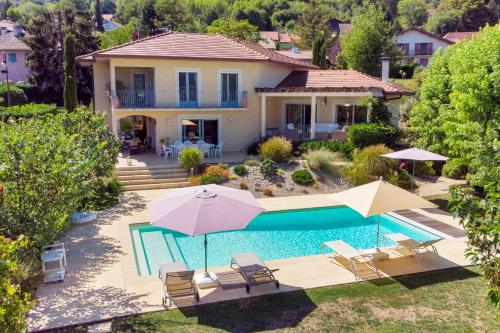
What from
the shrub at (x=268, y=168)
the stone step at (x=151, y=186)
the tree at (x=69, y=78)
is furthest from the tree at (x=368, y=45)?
the stone step at (x=151, y=186)

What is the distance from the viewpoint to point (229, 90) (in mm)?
27406

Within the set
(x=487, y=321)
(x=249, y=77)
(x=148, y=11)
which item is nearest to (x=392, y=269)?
(x=487, y=321)

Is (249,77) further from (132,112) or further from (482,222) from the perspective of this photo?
(482,222)

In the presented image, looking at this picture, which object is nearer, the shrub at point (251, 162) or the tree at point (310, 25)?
the shrub at point (251, 162)

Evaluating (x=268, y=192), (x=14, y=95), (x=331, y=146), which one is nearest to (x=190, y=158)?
(x=268, y=192)

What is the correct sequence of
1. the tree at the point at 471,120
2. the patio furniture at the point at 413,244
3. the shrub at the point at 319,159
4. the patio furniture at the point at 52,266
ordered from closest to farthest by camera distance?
the tree at the point at 471,120 < the patio furniture at the point at 52,266 < the patio furniture at the point at 413,244 < the shrub at the point at 319,159

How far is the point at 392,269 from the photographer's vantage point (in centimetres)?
1237

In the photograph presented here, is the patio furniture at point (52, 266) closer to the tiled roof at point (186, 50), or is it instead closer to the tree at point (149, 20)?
A: the tiled roof at point (186, 50)

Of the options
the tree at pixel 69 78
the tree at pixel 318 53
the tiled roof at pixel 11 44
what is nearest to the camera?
the tree at pixel 69 78

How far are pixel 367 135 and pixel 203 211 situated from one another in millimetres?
16160

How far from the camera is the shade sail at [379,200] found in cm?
1171

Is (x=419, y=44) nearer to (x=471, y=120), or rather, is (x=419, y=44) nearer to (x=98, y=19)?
(x=471, y=120)

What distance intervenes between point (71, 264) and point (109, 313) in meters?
3.40

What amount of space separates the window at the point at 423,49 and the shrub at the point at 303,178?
48.6 metres
